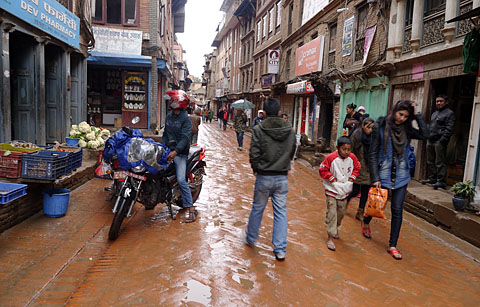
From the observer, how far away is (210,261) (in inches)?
158

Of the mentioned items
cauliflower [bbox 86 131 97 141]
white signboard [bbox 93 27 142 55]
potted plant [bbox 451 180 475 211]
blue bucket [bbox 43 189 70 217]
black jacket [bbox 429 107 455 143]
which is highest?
white signboard [bbox 93 27 142 55]

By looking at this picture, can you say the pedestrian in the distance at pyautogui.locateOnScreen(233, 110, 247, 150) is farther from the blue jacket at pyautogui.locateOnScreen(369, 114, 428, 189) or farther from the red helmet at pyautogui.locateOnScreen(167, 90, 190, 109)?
the blue jacket at pyautogui.locateOnScreen(369, 114, 428, 189)

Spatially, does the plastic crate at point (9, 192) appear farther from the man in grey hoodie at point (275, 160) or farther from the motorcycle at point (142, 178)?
the man in grey hoodie at point (275, 160)

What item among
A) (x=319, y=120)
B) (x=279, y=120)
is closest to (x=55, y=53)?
(x=279, y=120)

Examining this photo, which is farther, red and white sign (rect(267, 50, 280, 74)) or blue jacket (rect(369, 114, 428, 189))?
red and white sign (rect(267, 50, 280, 74))

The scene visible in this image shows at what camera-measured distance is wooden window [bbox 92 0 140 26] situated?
54.0 ft

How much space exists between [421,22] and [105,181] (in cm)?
915

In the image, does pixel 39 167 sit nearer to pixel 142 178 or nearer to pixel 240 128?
pixel 142 178

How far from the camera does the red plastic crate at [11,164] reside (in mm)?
4969

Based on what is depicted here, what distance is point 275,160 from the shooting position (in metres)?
4.25

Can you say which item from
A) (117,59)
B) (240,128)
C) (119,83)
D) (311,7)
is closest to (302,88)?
(240,128)

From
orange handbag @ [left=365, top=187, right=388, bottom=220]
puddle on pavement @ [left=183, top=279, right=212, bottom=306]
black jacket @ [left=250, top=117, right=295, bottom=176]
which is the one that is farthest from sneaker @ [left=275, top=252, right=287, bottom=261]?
orange handbag @ [left=365, top=187, right=388, bottom=220]

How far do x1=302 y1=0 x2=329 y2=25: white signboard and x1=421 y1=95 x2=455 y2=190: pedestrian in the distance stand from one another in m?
10.5

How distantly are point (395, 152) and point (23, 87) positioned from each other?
26.9ft
